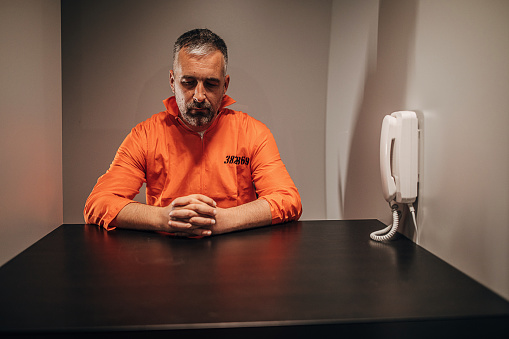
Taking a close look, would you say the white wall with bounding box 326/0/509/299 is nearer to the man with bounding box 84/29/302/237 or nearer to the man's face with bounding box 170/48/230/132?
the man with bounding box 84/29/302/237

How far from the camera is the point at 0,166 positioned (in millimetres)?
1372

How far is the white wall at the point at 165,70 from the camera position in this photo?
2.24 metres

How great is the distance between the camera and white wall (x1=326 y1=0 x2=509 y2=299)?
907 millimetres

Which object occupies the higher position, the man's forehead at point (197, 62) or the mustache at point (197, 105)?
the man's forehead at point (197, 62)

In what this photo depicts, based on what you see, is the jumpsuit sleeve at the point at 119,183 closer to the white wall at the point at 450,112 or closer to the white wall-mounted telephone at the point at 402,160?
the white wall-mounted telephone at the point at 402,160

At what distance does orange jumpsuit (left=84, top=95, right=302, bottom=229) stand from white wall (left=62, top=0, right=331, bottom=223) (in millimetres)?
464

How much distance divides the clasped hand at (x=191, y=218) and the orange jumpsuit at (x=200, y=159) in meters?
0.48

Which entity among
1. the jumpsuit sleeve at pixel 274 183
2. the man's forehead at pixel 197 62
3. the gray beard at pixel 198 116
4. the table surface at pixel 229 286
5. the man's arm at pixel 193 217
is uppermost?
the man's forehead at pixel 197 62

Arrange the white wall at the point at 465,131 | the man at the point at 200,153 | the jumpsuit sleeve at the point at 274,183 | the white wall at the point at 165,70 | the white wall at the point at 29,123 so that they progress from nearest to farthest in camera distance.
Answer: the white wall at the point at 465,131
the white wall at the point at 29,123
the jumpsuit sleeve at the point at 274,183
the man at the point at 200,153
the white wall at the point at 165,70

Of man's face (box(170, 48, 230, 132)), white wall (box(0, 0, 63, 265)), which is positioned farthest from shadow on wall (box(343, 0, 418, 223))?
white wall (box(0, 0, 63, 265))

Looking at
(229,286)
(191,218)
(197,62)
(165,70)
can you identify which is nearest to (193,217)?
(191,218)

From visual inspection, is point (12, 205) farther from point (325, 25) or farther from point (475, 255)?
point (325, 25)

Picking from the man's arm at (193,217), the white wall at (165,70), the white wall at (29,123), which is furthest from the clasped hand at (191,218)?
the white wall at (165,70)

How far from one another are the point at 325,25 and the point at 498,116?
1639 millimetres
